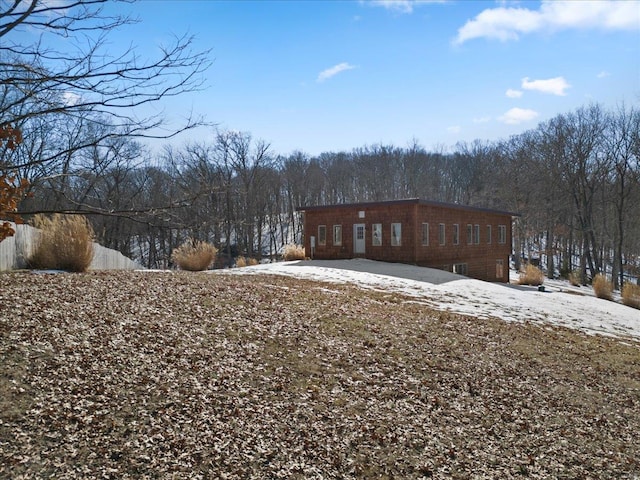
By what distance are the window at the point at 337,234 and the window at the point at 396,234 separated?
287 cm

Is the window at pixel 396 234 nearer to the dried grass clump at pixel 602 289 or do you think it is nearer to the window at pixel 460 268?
the window at pixel 460 268

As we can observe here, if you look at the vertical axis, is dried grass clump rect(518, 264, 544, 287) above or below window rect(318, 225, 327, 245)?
below

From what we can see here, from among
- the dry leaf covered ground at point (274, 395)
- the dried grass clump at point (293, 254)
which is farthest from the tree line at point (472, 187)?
the dry leaf covered ground at point (274, 395)

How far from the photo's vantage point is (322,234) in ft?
75.3

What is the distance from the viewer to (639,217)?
115 ft

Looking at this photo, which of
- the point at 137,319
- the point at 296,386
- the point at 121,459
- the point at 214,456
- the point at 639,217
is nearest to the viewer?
the point at 121,459

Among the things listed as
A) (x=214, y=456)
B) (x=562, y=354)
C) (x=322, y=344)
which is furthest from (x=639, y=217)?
(x=214, y=456)

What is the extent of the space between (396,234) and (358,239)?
208cm

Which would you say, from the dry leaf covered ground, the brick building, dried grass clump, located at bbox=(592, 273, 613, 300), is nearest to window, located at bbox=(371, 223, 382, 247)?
the brick building

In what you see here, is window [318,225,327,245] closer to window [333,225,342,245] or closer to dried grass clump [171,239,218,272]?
window [333,225,342,245]

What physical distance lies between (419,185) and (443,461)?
4633 cm

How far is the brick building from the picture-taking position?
66.5 feet

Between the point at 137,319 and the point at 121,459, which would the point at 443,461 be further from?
the point at 137,319

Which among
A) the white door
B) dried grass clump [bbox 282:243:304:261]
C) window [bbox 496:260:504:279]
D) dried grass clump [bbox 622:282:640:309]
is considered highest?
the white door
